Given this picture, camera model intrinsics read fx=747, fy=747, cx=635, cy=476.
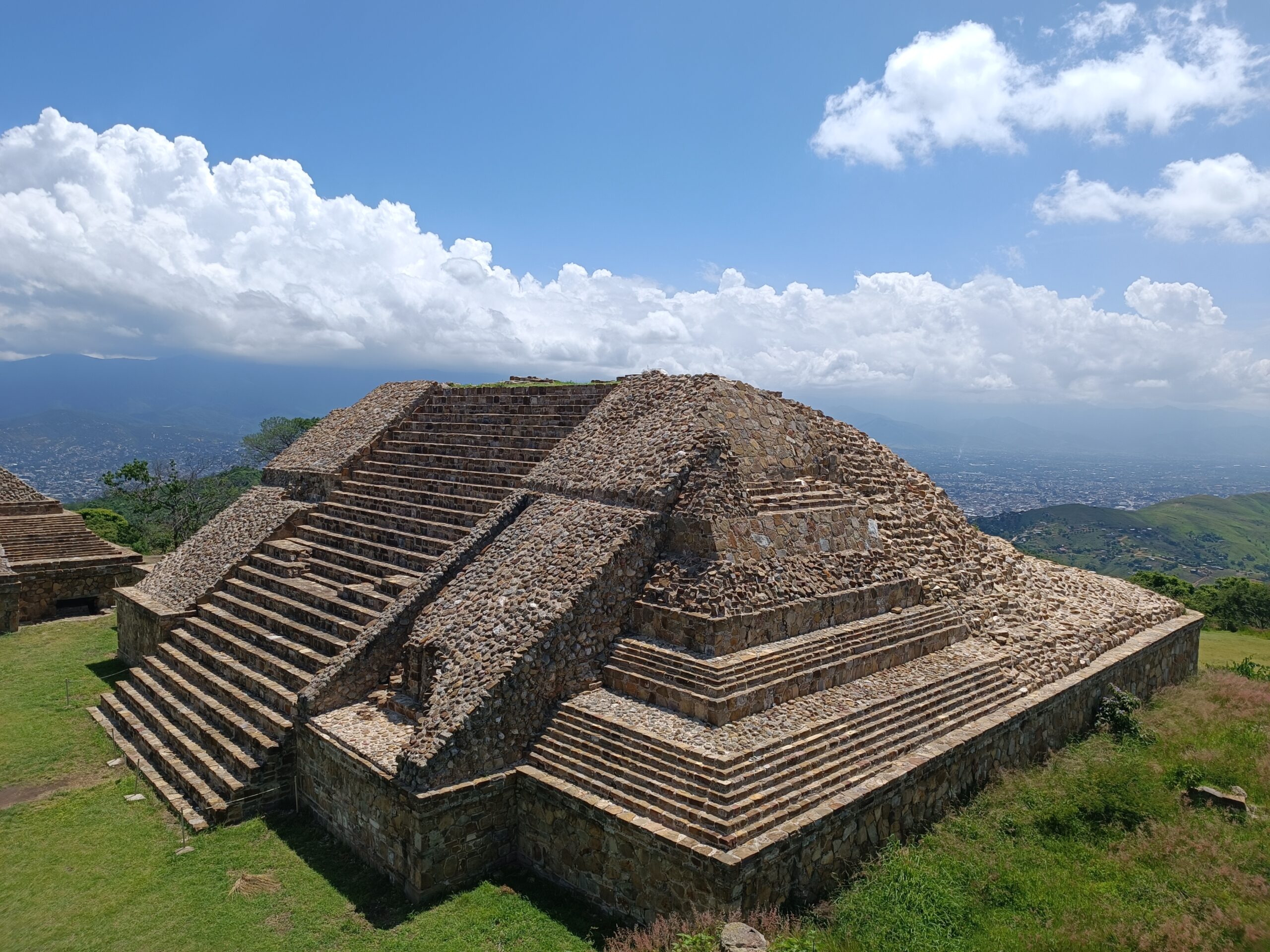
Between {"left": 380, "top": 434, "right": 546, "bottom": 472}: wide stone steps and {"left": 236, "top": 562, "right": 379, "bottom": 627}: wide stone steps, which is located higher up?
{"left": 380, "top": 434, "right": 546, "bottom": 472}: wide stone steps

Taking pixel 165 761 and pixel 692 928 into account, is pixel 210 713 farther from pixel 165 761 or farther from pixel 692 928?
pixel 692 928

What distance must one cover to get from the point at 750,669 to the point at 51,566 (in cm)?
1849

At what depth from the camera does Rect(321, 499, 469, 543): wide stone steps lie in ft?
40.2

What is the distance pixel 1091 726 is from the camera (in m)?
11.6

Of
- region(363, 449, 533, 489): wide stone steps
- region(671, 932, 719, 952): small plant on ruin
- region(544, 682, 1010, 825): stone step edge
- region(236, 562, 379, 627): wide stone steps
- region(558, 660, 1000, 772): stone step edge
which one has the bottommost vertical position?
region(671, 932, 719, 952): small plant on ruin

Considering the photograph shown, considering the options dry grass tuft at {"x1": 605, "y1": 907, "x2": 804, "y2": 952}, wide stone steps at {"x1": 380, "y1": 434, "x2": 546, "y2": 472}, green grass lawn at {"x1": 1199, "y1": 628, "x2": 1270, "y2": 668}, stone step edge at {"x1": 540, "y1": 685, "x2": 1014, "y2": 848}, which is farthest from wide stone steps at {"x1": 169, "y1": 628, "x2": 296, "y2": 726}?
green grass lawn at {"x1": 1199, "y1": 628, "x2": 1270, "y2": 668}

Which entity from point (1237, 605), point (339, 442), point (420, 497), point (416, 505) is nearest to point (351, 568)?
point (416, 505)

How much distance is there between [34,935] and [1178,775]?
12.7 m

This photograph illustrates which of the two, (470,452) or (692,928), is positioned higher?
(470,452)

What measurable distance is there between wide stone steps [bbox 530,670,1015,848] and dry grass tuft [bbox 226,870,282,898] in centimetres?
290

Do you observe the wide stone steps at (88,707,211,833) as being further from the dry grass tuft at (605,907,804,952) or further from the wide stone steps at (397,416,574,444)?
the wide stone steps at (397,416,574,444)

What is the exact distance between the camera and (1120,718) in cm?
1153

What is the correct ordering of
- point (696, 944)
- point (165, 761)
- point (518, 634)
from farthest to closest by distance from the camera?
1. point (165, 761)
2. point (518, 634)
3. point (696, 944)

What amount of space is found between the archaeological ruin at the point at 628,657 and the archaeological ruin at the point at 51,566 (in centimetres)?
511
